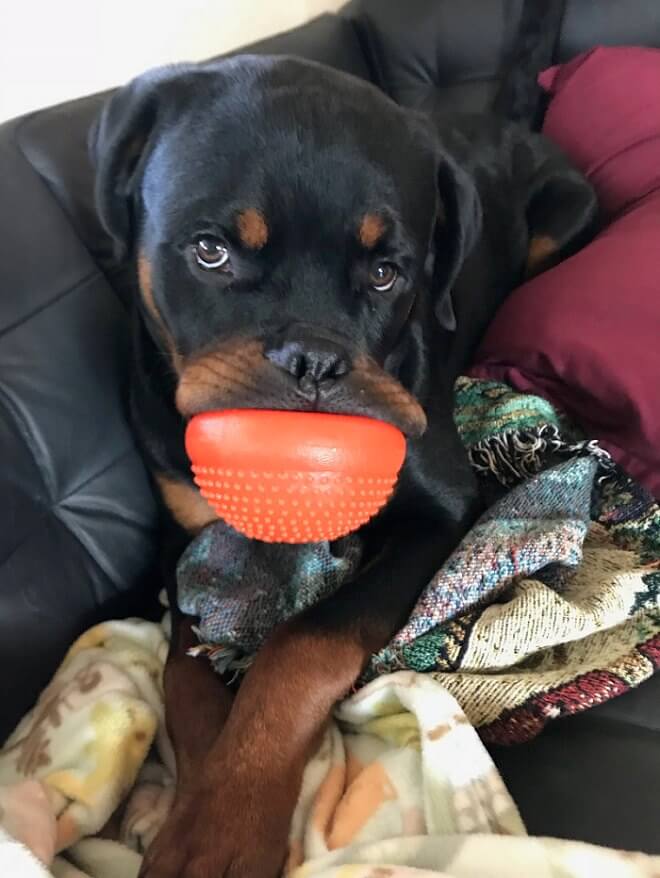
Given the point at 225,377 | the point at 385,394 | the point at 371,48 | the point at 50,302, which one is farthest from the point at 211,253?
the point at 371,48

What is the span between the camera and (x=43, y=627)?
1437 millimetres

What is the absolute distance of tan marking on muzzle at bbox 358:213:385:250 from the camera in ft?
4.14

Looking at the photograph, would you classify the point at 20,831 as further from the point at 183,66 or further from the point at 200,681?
Answer: the point at 183,66

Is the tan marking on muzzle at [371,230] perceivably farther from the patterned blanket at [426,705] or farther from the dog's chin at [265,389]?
the patterned blanket at [426,705]

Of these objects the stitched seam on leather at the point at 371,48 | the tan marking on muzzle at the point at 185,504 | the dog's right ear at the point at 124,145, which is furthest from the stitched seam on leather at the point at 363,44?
the tan marking on muzzle at the point at 185,504

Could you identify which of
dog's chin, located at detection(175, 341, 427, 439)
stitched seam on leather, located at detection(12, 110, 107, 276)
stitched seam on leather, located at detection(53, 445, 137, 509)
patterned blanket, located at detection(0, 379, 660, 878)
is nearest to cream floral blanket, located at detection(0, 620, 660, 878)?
patterned blanket, located at detection(0, 379, 660, 878)

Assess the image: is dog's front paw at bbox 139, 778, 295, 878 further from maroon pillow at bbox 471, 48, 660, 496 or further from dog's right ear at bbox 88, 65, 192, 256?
maroon pillow at bbox 471, 48, 660, 496

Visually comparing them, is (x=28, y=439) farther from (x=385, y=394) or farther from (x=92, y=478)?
(x=385, y=394)

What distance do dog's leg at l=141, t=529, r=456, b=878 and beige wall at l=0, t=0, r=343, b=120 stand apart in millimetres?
1273

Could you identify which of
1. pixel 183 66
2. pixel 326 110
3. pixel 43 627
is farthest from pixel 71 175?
pixel 43 627

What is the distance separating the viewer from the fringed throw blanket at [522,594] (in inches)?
49.6

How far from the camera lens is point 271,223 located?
4.01 ft

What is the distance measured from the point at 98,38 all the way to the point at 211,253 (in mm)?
1054

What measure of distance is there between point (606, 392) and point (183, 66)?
926mm
